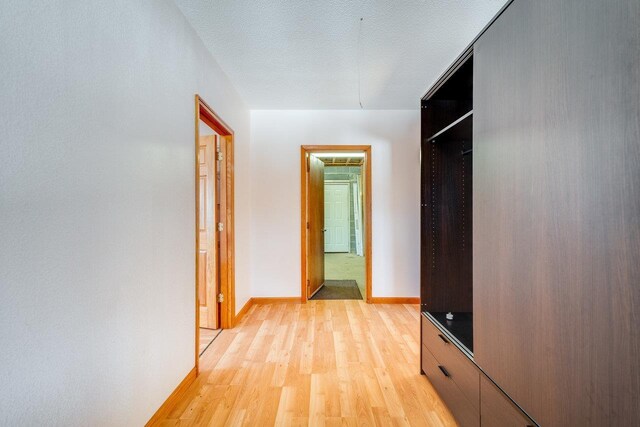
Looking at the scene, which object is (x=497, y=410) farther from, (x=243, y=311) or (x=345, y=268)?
(x=345, y=268)

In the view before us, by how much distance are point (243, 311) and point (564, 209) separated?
317 cm

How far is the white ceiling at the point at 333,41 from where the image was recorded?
1.91 m

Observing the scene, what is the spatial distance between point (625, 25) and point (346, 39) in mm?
1839

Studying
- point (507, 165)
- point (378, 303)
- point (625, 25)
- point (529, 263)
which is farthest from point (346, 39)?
point (378, 303)

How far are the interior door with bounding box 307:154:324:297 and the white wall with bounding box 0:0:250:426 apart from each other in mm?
2173

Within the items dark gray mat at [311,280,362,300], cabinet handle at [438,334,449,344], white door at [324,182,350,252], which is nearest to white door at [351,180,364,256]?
white door at [324,182,350,252]

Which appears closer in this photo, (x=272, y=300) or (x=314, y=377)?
(x=314, y=377)

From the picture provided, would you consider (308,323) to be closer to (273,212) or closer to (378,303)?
(378,303)

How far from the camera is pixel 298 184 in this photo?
12.6 feet

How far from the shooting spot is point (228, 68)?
271 centimetres

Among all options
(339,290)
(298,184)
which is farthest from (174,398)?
(339,290)

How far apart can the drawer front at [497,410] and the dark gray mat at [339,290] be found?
2.81m

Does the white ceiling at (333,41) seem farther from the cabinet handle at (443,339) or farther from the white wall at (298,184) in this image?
the cabinet handle at (443,339)

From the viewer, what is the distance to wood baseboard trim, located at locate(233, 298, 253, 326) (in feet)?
10.3
